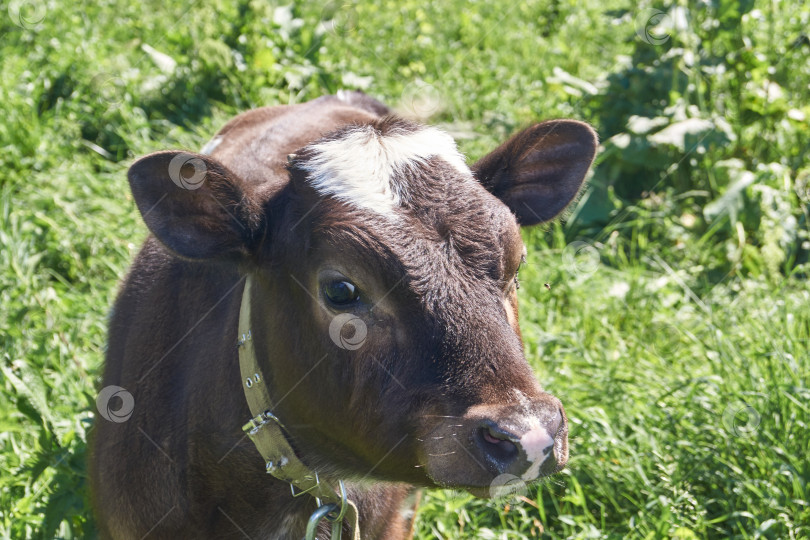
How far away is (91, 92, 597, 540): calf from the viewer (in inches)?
86.2

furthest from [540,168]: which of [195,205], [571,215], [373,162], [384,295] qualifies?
[571,215]

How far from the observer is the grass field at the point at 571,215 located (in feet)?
11.6

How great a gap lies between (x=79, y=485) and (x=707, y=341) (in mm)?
2904

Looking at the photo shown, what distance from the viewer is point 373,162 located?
250cm

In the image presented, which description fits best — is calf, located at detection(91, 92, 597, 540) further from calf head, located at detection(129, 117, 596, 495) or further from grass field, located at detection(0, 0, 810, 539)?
grass field, located at detection(0, 0, 810, 539)

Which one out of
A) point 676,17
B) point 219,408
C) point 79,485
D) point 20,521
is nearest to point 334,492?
point 219,408

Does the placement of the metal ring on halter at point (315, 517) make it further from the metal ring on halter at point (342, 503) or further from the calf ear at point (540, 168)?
the calf ear at point (540, 168)

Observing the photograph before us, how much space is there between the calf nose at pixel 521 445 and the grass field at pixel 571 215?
0.52m

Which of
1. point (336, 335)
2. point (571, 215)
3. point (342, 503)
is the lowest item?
point (571, 215)

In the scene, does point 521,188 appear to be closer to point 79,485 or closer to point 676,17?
point 79,485

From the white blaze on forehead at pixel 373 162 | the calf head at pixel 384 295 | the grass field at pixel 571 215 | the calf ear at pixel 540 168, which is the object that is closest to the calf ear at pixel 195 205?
the calf head at pixel 384 295

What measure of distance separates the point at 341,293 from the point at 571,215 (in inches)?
128

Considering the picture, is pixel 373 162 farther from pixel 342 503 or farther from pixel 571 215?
pixel 571 215

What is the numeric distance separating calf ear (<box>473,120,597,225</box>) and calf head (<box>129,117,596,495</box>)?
0.01 m
